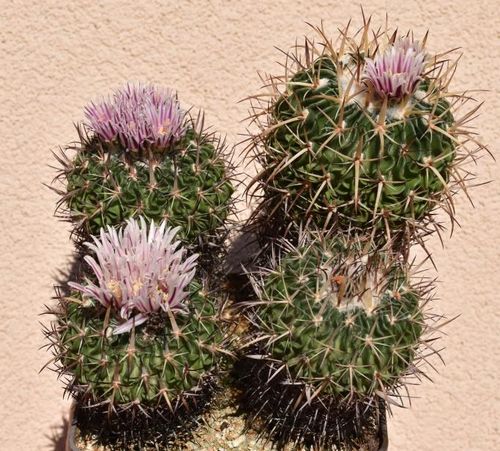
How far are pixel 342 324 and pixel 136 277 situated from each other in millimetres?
281

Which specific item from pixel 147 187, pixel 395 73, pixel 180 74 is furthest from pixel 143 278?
pixel 180 74

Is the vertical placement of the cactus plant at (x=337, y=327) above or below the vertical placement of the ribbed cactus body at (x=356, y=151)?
below

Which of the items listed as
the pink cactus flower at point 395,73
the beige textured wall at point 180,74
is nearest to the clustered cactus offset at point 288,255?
the pink cactus flower at point 395,73

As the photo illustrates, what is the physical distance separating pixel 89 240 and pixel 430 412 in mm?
963

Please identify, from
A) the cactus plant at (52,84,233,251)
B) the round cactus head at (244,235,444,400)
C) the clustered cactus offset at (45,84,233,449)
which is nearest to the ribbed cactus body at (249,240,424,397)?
the round cactus head at (244,235,444,400)

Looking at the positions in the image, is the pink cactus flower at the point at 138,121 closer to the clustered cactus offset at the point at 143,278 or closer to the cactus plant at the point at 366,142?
the clustered cactus offset at the point at 143,278

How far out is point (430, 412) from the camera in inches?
73.0

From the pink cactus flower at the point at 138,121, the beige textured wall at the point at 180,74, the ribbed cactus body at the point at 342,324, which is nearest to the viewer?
the ribbed cactus body at the point at 342,324

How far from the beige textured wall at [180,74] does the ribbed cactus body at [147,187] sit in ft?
2.27

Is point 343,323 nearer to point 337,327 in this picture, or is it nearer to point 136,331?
point 337,327

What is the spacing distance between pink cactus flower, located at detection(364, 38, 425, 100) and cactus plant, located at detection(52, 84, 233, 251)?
12.2 inches

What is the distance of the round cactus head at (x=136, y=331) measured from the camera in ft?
3.46

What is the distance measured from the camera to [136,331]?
107 centimetres

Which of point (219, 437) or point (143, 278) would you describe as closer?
point (143, 278)
